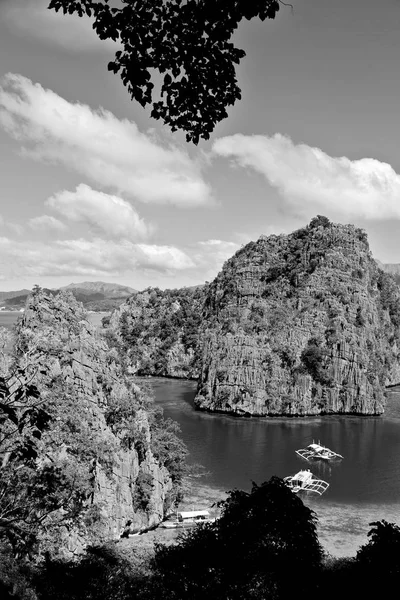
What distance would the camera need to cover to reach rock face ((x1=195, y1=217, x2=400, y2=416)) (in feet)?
281

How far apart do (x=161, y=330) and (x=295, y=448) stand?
3451 inches

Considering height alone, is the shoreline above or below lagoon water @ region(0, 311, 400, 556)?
below

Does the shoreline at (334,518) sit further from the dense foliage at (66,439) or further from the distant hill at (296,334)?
the distant hill at (296,334)

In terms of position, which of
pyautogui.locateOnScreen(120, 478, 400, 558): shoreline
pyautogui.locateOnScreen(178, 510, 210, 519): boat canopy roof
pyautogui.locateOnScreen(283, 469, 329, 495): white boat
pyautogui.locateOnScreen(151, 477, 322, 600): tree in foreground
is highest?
pyautogui.locateOnScreen(151, 477, 322, 600): tree in foreground

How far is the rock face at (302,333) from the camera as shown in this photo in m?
85.7

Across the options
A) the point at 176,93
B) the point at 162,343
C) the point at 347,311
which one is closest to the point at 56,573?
the point at 176,93

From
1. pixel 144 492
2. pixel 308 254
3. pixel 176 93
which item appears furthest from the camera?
pixel 308 254

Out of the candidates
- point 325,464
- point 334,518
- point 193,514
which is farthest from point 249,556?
point 325,464

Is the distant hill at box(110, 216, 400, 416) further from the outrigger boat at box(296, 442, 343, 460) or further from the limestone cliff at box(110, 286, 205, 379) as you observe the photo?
the outrigger boat at box(296, 442, 343, 460)

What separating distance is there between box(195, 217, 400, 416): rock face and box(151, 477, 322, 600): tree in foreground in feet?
215

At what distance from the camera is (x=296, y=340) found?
92500mm

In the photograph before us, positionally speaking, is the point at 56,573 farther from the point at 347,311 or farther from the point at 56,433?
the point at 347,311

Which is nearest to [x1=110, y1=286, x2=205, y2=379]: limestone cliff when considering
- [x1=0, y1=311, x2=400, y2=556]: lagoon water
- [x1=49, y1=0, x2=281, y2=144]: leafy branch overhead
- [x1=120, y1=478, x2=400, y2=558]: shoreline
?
[x1=0, y1=311, x2=400, y2=556]: lagoon water

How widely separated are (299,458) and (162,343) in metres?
87.5
